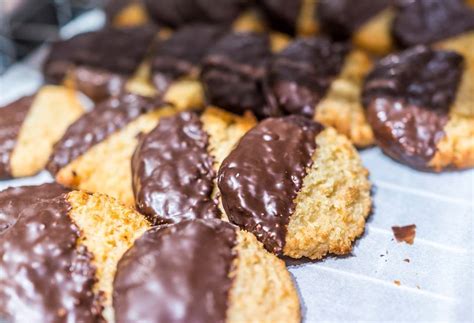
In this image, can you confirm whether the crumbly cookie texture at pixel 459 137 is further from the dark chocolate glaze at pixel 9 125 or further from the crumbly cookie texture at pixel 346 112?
the dark chocolate glaze at pixel 9 125

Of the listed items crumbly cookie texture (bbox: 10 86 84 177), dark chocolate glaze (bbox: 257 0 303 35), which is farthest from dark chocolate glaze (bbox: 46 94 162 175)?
dark chocolate glaze (bbox: 257 0 303 35)

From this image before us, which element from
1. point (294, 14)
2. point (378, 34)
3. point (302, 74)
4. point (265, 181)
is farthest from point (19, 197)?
point (378, 34)

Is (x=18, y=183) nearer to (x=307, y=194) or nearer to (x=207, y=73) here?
(x=207, y=73)

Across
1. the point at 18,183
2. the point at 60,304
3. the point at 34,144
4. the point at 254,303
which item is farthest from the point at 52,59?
the point at 254,303

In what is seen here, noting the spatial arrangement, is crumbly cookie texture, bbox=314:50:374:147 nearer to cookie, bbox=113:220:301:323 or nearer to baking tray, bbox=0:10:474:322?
baking tray, bbox=0:10:474:322

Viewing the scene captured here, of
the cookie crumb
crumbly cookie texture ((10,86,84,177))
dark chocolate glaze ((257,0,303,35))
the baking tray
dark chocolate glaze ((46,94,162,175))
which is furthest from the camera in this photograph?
dark chocolate glaze ((257,0,303,35))
